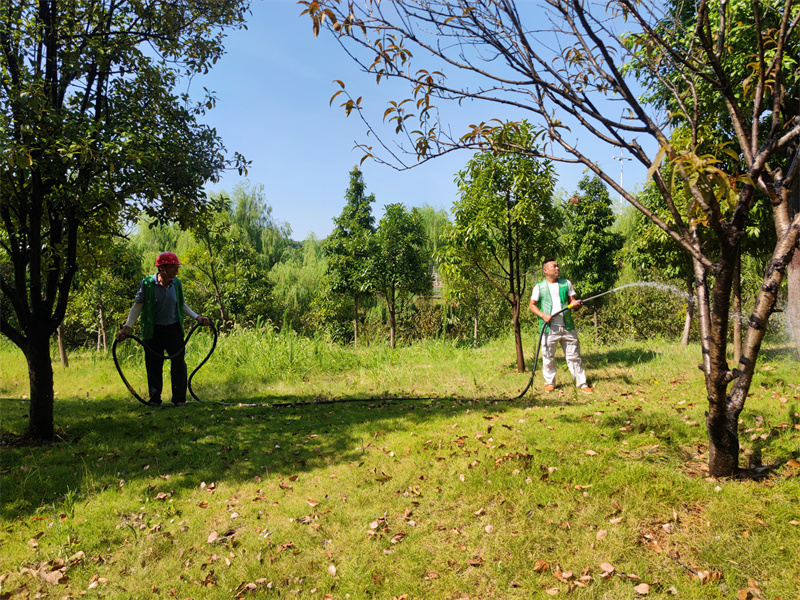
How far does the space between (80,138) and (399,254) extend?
13.6 meters

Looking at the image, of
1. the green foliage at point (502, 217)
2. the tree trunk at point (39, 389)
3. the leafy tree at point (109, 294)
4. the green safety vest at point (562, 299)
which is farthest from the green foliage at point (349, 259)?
the tree trunk at point (39, 389)

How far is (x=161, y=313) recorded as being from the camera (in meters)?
6.36

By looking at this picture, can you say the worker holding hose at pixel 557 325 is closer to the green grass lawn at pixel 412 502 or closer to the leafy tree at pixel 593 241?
the green grass lawn at pixel 412 502

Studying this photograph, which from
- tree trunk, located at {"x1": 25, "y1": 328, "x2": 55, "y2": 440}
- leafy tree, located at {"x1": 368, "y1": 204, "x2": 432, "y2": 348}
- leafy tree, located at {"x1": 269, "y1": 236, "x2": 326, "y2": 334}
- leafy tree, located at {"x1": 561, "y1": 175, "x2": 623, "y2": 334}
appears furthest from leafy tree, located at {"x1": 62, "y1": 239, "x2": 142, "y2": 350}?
leafy tree, located at {"x1": 561, "y1": 175, "x2": 623, "y2": 334}

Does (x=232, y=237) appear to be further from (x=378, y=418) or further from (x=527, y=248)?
(x=378, y=418)

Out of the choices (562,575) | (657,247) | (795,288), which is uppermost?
(657,247)

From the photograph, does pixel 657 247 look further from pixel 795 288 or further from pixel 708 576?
pixel 708 576

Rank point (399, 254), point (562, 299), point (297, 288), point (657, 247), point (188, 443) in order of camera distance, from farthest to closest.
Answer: point (297, 288)
point (399, 254)
point (657, 247)
point (562, 299)
point (188, 443)

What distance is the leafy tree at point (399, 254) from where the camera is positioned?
57.7 feet

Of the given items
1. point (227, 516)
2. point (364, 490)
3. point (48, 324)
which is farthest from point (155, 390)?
point (364, 490)

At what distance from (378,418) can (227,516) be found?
2.43 m

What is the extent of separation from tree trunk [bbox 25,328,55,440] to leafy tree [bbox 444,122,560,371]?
599 cm

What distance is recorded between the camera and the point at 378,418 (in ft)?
19.6

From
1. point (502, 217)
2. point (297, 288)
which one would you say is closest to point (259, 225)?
point (297, 288)
